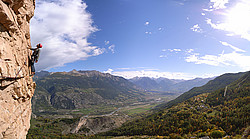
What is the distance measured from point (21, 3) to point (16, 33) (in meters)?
2.95

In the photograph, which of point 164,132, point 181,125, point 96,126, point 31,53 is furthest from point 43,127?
point 31,53

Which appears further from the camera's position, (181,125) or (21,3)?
(181,125)

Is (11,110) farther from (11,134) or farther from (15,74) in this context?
(15,74)

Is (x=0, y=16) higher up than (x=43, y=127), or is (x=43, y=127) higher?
(x=0, y=16)

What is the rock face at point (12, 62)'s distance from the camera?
915 centimetres

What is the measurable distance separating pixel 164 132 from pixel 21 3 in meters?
98.6

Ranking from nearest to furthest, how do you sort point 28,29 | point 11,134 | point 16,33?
1. point 11,134
2. point 16,33
3. point 28,29

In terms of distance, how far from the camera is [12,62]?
34.1ft

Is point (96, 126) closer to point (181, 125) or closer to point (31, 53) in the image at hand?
Answer: point (181, 125)

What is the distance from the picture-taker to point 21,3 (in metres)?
11.2

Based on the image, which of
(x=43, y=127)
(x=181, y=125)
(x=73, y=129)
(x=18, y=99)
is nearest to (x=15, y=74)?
(x=18, y=99)

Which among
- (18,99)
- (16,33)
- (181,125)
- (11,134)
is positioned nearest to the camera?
(11,134)

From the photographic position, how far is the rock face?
915 centimetres

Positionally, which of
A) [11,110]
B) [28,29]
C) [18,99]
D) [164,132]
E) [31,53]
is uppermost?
[28,29]
